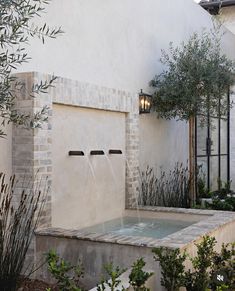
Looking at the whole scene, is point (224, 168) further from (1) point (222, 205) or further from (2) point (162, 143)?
(1) point (222, 205)

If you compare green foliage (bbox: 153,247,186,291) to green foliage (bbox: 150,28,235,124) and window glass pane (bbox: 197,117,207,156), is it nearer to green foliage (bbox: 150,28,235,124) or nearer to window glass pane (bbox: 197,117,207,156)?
green foliage (bbox: 150,28,235,124)

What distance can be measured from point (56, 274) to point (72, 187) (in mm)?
2454

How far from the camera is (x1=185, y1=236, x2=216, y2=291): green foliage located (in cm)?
386

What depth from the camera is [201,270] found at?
398 cm

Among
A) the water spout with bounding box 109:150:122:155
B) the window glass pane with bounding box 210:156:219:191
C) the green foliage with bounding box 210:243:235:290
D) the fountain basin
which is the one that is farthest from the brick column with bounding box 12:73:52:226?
the window glass pane with bounding box 210:156:219:191

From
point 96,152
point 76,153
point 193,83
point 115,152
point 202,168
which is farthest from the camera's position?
point 202,168

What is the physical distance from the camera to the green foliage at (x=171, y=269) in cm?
372

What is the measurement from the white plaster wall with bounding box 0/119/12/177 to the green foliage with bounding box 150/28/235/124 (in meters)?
3.92

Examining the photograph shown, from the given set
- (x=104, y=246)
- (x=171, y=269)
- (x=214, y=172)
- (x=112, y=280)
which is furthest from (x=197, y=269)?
(x=214, y=172)

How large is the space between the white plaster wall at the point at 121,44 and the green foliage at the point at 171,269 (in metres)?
2.91

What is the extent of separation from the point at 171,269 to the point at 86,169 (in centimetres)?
258

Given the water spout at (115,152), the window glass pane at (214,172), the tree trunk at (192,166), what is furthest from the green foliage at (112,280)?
the window glass pane at (214,172)

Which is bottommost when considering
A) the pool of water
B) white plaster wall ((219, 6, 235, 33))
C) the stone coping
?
the pool of water

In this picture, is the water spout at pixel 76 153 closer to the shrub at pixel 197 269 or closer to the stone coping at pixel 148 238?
the stone coping at pixel 148 238
